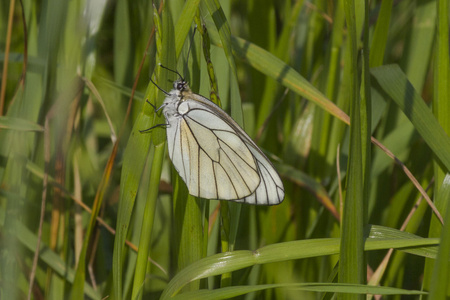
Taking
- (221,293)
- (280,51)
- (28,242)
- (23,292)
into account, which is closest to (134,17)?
(280,51)

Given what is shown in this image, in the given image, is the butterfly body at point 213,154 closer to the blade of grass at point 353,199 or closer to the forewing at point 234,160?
the forewing at point 234,160

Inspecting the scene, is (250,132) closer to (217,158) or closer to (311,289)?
(217,158)

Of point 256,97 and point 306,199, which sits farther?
point 256,97

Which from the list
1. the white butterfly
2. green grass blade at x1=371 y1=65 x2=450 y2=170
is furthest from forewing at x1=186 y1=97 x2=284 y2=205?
green grass blade at x1=371 y1=65 x2=450 y2=170

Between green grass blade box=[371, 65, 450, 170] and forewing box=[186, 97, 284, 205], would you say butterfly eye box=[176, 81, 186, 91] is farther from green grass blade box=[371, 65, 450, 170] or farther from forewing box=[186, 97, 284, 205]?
green grass blade box=[371, 65, 450, 170]

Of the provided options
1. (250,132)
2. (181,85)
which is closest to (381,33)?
(250,132)

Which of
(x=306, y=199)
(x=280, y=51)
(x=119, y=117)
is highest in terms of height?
(x=280, y=51)

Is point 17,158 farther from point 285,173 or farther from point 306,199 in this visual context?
point 306,199

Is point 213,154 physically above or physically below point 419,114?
below

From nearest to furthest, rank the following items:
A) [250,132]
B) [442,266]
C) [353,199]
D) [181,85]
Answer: [442,266] < [353,199] < [181,85] < [250,132]
